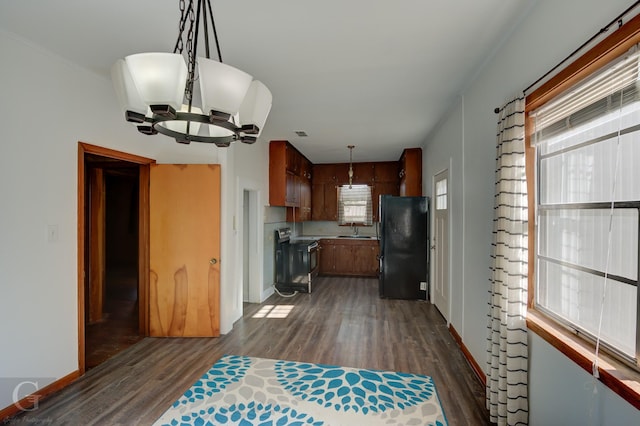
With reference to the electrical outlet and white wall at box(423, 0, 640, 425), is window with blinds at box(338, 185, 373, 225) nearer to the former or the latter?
white wall at box(423, 0, 640, 425)

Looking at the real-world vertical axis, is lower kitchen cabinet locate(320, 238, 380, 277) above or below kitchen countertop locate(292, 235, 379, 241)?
below

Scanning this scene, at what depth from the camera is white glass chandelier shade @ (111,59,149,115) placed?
1242mm

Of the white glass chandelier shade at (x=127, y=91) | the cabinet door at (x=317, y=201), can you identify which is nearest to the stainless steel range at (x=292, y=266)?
the cabinet door at (x=317, y=201)

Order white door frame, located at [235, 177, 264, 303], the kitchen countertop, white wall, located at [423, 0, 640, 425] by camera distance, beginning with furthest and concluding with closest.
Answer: the kitchen countertop → white door frame, located at [235, 177, 264, 303] → white wall, located at [423, 0, 640, 425]

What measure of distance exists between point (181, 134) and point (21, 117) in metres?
1.59

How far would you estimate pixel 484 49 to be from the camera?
216 centimetres

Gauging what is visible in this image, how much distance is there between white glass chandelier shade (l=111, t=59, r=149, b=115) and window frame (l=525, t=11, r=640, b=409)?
1908 millimetres

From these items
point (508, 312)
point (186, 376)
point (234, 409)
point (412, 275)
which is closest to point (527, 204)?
point (508, 312)

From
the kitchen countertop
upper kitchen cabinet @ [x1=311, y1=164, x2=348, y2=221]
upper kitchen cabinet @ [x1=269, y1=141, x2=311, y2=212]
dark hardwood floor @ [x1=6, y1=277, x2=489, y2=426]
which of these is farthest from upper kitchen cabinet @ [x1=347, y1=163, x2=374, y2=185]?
dark hardwood floor @ [x1=6, y1=277, x2=489, y2=426]

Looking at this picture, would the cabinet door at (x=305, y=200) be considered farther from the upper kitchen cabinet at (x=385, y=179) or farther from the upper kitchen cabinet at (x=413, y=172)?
the upper kitchen cabinet at (x=413, y=172)

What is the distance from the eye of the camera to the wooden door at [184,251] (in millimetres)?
3363

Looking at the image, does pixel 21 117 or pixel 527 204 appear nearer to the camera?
pixel 527 204

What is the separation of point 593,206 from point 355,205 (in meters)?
5.53

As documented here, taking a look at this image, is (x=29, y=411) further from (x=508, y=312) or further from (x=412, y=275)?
(x=412, y=275)
